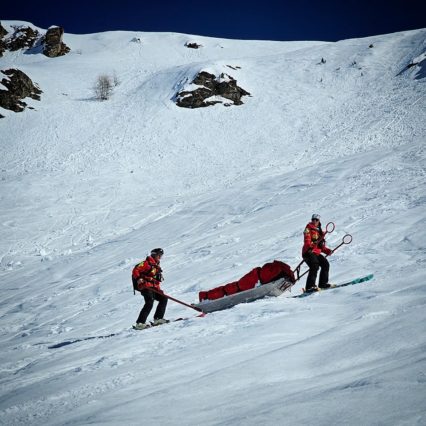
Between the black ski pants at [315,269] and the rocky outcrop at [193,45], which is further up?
the rocky outcrop at [193,45]

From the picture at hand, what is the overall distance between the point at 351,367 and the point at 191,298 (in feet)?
22.3

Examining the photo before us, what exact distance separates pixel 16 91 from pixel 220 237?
3663 cm

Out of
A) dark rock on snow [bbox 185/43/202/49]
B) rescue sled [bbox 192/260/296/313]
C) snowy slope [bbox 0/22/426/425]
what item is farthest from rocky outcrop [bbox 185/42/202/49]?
rescue sled [bbox 192/260/296/313]

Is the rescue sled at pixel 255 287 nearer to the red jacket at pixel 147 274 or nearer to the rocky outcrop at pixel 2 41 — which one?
the red jacket at pixel 147 274

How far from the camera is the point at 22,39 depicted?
68.1 metres

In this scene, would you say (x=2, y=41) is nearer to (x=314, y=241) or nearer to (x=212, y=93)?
(x=212, y=93)

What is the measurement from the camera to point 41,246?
62.1ft

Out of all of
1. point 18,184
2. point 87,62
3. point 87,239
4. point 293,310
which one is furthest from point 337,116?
point 87,62

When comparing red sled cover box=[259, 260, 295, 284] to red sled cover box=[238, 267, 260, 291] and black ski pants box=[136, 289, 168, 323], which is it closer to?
red sled cover box=[238, 267, 260, 291]

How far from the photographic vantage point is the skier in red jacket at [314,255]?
308 inches

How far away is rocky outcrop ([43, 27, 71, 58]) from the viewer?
2569 inches

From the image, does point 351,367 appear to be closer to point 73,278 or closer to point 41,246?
point 73,278

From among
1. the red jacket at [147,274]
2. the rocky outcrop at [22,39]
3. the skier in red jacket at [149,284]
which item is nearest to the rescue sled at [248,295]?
the skier in red jacket at [149,284]

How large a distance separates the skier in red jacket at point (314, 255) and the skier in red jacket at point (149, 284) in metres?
3.13
